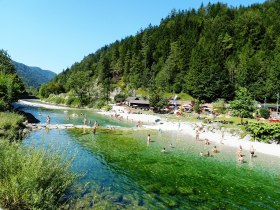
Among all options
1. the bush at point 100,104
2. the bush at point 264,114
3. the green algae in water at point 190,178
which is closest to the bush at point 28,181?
the green algae in water at point 190,178

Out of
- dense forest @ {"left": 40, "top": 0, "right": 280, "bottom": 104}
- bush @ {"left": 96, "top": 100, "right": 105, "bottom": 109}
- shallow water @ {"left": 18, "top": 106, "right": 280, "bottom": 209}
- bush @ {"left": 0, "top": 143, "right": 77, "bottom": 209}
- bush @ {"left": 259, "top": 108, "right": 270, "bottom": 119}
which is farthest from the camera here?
bush @ {"left": 96, "top": 100, "right": 105, "bottom": 109}

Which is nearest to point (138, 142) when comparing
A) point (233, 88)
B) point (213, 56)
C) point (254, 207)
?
point (254, 207)

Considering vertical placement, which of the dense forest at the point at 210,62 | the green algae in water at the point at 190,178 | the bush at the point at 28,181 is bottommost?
the green algae in water at the point at 190,178

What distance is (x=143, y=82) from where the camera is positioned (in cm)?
17288

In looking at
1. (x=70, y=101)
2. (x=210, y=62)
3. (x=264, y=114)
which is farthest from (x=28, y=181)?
(x=70, y=101)

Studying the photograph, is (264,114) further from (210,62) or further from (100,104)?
(100,104)

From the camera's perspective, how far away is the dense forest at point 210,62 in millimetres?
132250

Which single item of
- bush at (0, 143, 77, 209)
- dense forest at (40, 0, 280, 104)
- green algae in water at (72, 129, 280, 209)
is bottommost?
green algae in water at (72, 129, 280, 209)

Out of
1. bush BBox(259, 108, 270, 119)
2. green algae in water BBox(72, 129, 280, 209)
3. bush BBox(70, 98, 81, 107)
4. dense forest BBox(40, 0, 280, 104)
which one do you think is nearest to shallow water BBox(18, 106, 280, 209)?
green algae in water BBox(72, 129, 280, 209)

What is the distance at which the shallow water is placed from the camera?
2456 cm

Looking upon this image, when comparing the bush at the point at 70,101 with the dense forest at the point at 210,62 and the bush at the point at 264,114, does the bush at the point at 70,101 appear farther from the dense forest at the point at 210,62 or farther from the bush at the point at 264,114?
the bush at the point at 264,114

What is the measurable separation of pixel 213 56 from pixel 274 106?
5083 cm

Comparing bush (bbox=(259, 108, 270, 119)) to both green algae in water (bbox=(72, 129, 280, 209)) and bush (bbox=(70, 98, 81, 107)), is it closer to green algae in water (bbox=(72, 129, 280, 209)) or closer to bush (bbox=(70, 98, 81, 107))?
green algae in water (bbox=(72, 129, 280, 209))

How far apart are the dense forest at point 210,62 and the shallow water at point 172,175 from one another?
8678 centimetres
